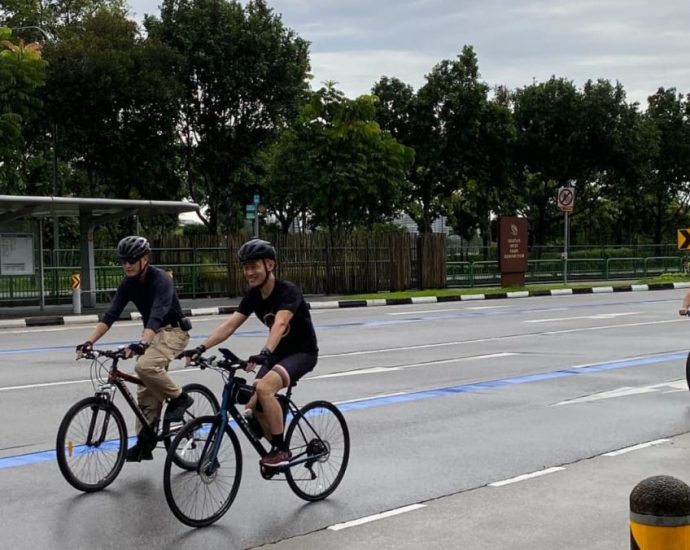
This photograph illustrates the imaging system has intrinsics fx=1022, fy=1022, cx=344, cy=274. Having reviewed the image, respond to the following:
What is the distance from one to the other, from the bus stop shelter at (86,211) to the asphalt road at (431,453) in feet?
24.2

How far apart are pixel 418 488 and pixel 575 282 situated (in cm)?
3635

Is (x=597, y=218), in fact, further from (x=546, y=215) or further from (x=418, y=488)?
(x=418, y=488)

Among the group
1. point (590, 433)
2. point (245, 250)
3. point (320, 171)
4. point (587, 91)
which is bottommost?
point (590, 433)

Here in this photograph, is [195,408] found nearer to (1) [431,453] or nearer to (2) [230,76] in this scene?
(1) [431,453]

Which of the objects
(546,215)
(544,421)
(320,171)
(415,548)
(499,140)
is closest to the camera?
(415,548)

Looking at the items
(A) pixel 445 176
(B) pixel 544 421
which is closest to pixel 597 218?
(A) pixel 445 176

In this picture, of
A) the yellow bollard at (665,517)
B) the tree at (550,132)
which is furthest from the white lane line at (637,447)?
the tree at (550,132)

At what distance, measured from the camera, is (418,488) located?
6.77 meters

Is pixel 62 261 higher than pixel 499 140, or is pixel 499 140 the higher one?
pixel 499 140

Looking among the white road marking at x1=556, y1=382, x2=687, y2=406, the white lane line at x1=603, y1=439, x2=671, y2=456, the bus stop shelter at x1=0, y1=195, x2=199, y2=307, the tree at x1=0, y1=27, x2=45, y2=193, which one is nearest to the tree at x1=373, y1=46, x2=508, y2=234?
the tree at x1=0, y1=27, x2=45, y2=193

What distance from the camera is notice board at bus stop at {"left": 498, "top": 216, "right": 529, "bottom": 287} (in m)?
34.3

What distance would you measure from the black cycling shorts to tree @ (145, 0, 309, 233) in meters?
33.9

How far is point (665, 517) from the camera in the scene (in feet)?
9.62

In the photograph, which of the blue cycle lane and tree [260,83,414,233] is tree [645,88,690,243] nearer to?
tree [260,83,414,233]
